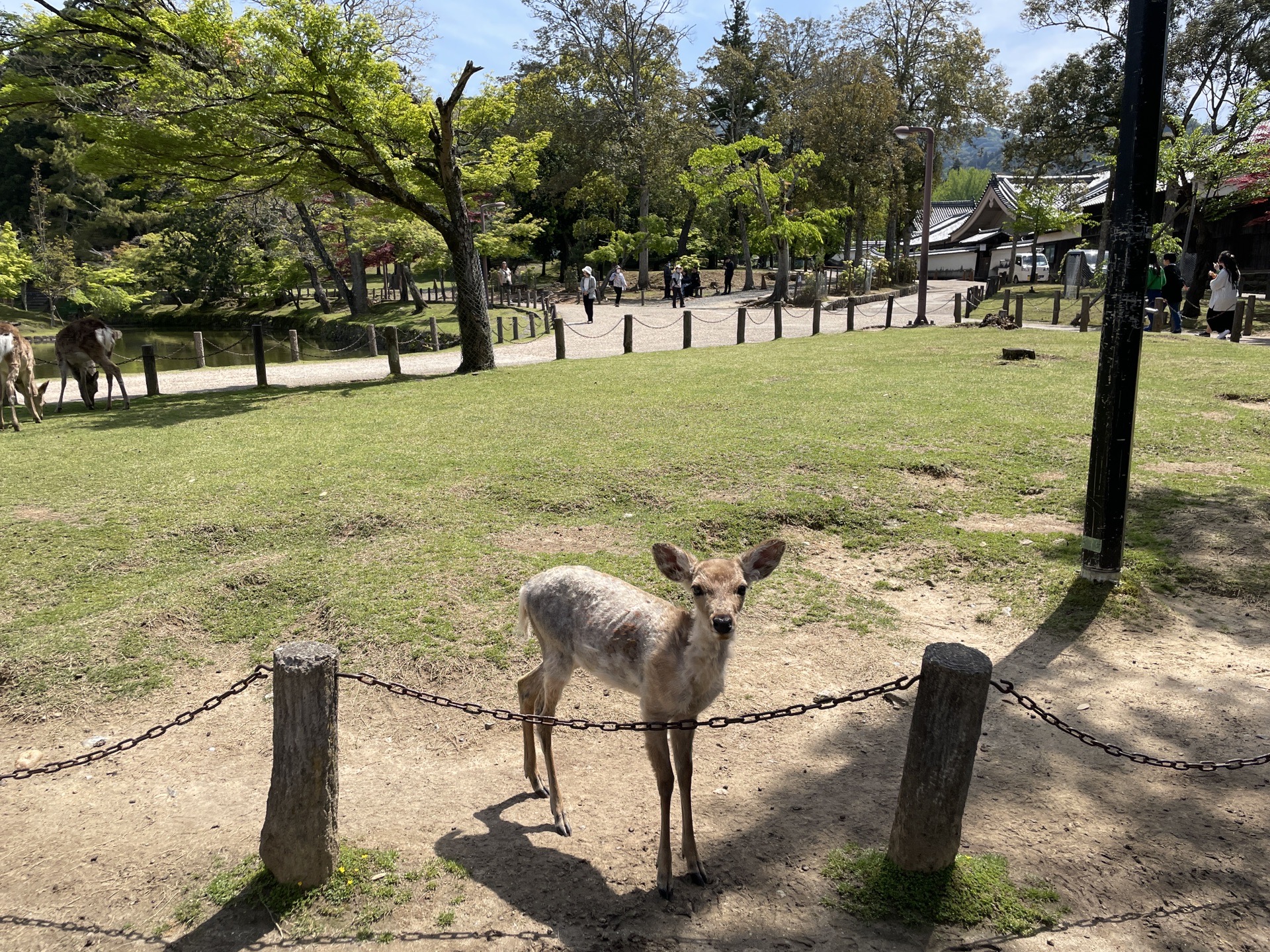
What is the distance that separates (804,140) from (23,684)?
4381 cm

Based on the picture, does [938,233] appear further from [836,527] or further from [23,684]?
[23,684]

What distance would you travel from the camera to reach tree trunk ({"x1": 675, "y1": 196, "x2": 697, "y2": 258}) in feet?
149

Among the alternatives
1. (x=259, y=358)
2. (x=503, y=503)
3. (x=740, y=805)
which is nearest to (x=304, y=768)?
(x=740, y=805)

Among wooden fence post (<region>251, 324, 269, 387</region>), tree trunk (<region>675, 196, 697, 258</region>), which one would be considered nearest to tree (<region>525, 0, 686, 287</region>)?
tree trunk (<region>675, 196, 697, 258</region>)

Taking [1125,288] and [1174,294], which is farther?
[1174,294]

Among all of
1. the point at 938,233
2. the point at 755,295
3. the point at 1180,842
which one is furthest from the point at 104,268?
the point at 938,233

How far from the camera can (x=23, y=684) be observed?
525cm

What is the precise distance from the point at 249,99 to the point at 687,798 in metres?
13.3

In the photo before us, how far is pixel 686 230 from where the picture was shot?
46.3 metres

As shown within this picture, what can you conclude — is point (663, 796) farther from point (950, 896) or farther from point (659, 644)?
point (950, 896)

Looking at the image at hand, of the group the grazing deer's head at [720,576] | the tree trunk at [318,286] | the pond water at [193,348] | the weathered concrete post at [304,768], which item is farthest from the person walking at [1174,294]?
the tree trunk at [318,286]

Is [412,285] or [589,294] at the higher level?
[412,285]

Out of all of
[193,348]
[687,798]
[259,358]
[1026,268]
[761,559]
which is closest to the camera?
[687,798]

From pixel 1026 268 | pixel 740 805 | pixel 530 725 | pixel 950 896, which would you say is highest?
pixel 1026 268
